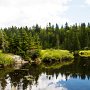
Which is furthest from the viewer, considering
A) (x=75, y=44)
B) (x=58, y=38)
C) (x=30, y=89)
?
(x=58, y=38)

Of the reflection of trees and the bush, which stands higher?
the bush

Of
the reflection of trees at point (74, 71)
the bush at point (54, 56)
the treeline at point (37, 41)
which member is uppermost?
the treeline at point (37, 41)

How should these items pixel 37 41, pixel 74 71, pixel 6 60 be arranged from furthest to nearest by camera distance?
pixel 37 41 < pixel 6 60 < pixel 74 71

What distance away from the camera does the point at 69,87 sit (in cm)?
5100

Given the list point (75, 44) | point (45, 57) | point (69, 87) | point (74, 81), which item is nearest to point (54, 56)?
point (45, 57)

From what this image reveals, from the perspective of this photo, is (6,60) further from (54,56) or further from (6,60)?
(54,56)

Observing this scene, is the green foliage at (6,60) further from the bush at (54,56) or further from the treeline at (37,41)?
the bush at (54,56)

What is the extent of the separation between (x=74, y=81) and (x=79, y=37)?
382ft

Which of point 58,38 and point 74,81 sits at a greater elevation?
point 58,38

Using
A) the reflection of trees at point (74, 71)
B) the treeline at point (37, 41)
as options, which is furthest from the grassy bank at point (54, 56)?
the reflection of trees at point (74, 71)

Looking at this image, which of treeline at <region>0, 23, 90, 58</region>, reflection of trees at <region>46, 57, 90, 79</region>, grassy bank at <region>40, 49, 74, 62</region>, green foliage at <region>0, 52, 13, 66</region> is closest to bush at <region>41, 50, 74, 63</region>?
Answer: grassy bank at <region>40, 49, 74, 62</region>

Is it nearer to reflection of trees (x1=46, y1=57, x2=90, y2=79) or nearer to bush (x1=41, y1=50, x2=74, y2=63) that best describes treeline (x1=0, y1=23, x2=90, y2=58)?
bush (x1=41, y1=50, x2=74, y2=63)

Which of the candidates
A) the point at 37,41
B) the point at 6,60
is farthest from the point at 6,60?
the point at 37,41

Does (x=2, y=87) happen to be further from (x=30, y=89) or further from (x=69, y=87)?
(x=69, y=87)
